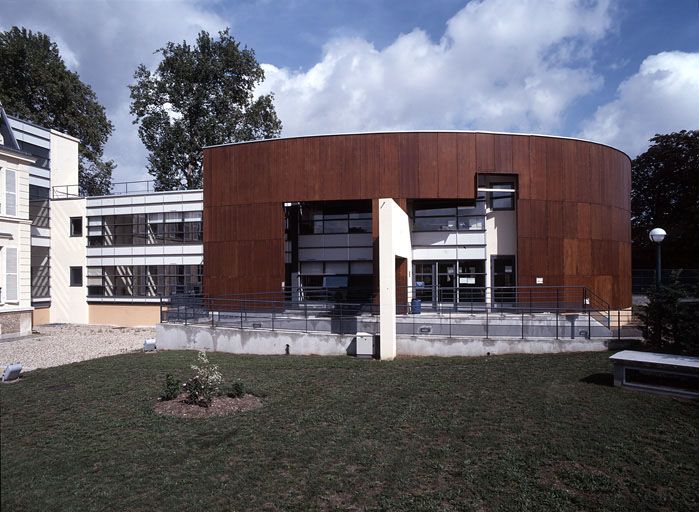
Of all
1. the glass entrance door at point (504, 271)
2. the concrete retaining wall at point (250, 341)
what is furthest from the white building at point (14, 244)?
the glass entrance door at point (504, 271)

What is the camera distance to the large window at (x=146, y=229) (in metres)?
26.6

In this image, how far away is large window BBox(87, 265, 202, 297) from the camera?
2664 cm

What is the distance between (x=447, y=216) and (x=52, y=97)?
3338 centimetres

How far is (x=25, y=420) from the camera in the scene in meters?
6.46

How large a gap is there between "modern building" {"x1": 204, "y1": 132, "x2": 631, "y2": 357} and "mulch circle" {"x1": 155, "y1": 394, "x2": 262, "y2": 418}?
10936 millimetres

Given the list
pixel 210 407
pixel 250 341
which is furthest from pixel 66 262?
pixel 210 407

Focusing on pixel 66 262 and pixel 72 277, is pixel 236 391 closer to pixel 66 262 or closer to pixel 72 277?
pixel 72 277

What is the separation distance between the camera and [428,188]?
68.2 ft

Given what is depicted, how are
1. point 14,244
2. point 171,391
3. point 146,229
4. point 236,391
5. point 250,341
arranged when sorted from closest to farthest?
point 171,391 → point 236,391 → point 250,341 → point 14,244 → point 146,229

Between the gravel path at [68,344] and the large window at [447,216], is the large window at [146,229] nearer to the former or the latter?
the gravel path at [68,344]

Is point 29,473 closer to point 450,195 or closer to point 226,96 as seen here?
point 450,195

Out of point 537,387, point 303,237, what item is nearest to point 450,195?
point 303,237

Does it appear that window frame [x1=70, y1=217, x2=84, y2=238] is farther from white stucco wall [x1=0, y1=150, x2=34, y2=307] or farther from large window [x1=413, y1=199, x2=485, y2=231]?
large window [x1=413, y1=199, x2=485, y2=231]

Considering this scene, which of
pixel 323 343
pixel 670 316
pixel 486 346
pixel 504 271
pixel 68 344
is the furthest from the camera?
pixel 504 271
